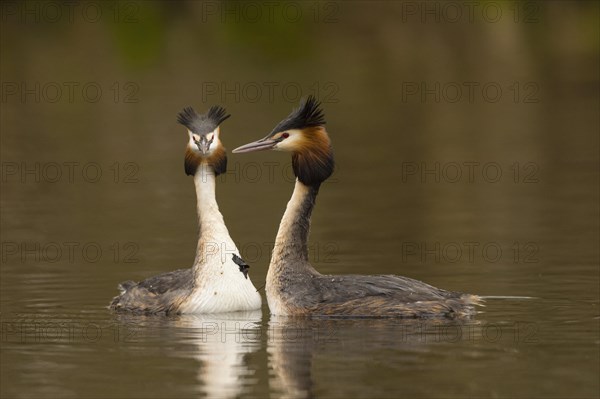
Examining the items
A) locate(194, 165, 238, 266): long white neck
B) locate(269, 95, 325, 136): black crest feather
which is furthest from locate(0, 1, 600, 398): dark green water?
locate(269, 95, 325, 136): black crest feather

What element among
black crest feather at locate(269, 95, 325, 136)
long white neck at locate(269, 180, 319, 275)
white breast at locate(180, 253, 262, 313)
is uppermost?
black crest feather at locate(269, 95, 325, 136)

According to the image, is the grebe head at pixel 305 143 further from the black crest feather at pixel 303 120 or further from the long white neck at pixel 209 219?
the long white neck at pixel 209 219

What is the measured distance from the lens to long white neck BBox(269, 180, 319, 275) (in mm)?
15391

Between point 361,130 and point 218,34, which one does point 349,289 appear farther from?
point 218,34

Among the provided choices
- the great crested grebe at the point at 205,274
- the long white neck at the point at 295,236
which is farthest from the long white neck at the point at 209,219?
the long white neck at the point at 295,236

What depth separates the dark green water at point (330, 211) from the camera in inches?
491

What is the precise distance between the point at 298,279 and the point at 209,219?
148cm

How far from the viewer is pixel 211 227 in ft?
53.2

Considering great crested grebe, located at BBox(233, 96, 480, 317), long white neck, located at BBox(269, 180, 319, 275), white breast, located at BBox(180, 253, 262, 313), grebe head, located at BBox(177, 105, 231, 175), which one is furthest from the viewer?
grebe head, located at BBox(177, 105, 231, 175)

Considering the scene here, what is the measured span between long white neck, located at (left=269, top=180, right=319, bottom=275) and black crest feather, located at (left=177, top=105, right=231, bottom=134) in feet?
3.54

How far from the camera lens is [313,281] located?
49.6 ft

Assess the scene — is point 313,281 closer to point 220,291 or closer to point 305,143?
point 220,291

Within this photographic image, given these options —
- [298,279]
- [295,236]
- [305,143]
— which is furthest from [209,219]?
[298,279]

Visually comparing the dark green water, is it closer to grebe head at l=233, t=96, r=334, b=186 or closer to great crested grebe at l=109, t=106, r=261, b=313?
great crested grebe at l=109, t=106, r=261, b=313
